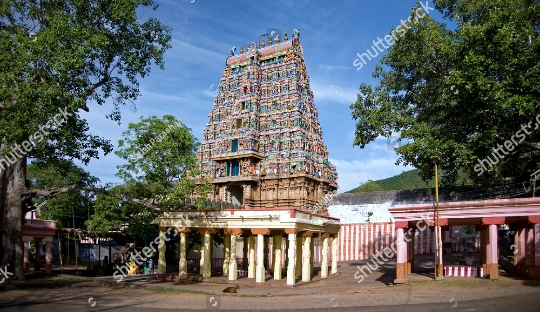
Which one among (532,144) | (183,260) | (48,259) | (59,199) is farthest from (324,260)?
(59,199)

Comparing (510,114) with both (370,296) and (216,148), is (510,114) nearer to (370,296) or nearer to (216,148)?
(370,296)

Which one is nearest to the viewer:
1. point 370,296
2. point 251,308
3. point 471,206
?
point 251,308

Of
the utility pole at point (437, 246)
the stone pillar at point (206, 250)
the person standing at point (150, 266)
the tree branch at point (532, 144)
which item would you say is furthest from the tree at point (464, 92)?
the person standing at point (150, 266)

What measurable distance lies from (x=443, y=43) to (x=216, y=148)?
29920 millimetres

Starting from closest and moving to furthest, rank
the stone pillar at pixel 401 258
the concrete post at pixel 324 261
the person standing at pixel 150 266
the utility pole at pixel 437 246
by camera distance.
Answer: the utility pole at pixel 437 246
the stone pillar at pixel 401 258
the concrete post at pixel 324 261
the person standing at pixel 150 266

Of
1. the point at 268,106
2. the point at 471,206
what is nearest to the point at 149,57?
the point at 471,206

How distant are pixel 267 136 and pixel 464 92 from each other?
2831 cm

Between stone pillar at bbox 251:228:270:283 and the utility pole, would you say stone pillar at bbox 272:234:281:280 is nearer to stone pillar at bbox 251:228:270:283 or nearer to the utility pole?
stone pillar at bbox 251:228:270:283

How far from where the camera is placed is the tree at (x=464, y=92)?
1897 cm

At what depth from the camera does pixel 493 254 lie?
1872 cm

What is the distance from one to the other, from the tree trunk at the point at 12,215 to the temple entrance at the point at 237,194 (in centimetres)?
2884

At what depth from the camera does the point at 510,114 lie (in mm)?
19875

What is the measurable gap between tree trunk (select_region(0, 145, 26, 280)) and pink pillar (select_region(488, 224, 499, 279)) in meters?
19.4

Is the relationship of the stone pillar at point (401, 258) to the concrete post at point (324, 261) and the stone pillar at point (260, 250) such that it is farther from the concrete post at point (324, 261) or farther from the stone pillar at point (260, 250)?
the concrete post at point (324, 261)
